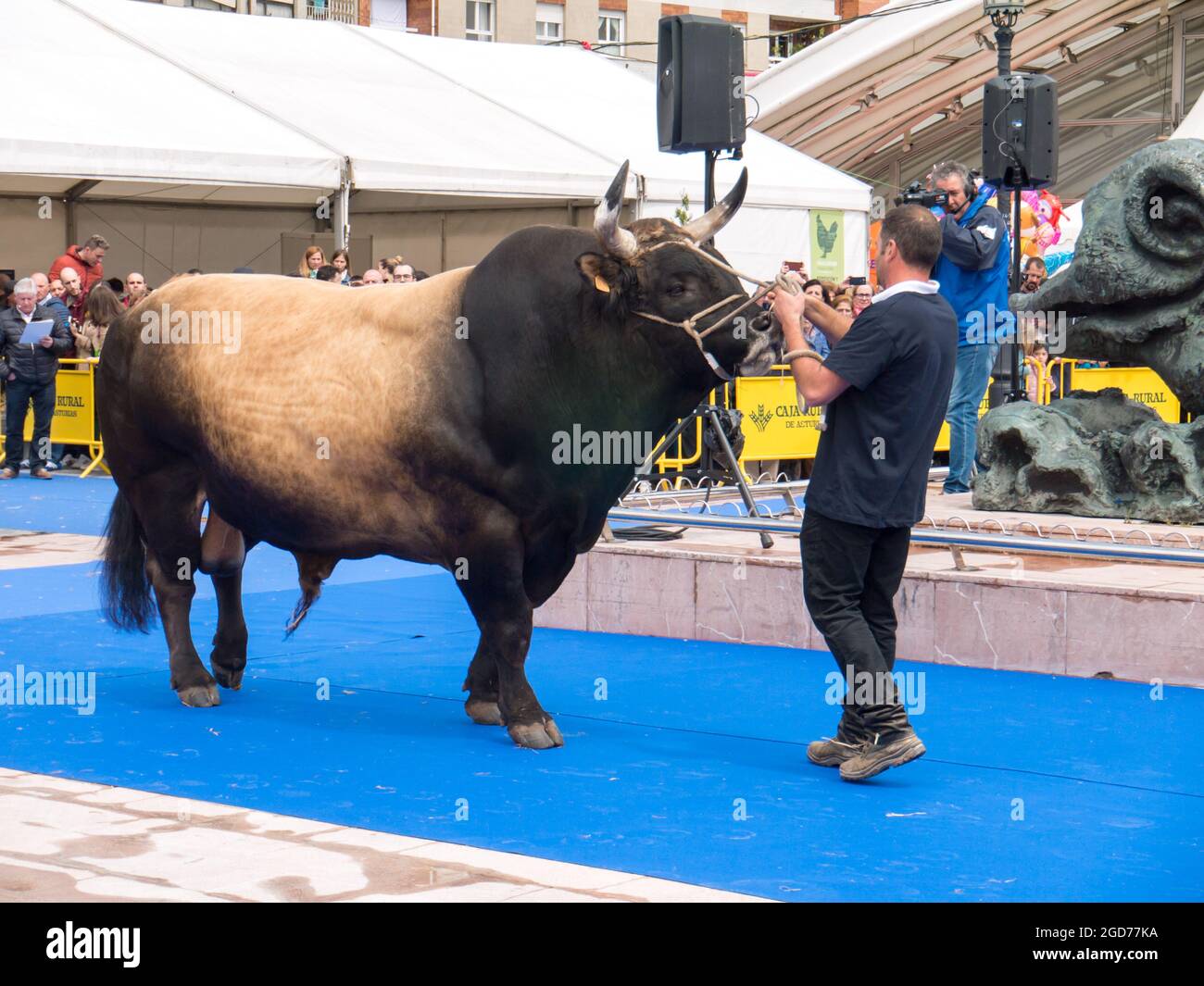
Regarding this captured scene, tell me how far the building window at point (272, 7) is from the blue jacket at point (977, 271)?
98.3ft

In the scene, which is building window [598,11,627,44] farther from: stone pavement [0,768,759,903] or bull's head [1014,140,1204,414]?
stone pavement [0,768,759,903]

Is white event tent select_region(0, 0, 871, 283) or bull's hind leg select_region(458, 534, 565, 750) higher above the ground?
white event tent select_region(0, 0, 871, 283)

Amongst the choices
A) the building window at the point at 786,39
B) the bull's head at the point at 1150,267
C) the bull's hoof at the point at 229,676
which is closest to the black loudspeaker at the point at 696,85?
the bull's head at the point at 1150,267

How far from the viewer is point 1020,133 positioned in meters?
13.0

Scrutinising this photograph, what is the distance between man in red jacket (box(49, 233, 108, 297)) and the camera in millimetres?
19359

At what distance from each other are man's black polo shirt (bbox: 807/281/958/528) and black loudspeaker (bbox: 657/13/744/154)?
5.40 m

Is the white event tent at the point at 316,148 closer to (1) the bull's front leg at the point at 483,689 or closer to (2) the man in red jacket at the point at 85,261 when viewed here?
(2) the man in red jacket at the point at 85,261

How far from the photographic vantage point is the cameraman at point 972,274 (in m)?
11.6

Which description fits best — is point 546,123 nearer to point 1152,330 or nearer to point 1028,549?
point 1152,330

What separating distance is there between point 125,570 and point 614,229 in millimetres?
2924

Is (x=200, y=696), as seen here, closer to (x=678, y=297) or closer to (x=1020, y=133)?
(x=678, y=297)

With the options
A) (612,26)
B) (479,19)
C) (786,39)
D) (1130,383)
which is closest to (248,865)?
(1130,383)

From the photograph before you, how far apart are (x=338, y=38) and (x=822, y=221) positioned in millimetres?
6403

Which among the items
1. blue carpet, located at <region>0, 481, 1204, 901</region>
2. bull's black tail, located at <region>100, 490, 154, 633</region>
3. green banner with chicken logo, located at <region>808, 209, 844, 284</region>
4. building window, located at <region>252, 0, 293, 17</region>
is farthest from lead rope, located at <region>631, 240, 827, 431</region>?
building window, located at <region>252, 0, 293, 17</region>
